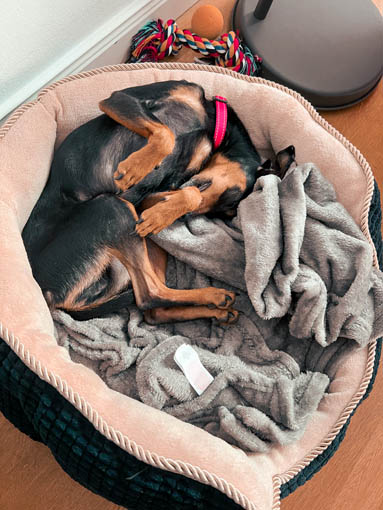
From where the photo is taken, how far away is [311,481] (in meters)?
1.87

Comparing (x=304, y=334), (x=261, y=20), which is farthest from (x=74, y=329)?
(x=261, y=20)

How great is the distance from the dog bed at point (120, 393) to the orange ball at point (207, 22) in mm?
559

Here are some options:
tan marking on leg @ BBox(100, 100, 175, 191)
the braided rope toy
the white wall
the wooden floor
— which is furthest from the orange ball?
the wooden floor

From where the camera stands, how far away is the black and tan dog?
1.63 meters

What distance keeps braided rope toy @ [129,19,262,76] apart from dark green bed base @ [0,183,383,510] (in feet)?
5.39

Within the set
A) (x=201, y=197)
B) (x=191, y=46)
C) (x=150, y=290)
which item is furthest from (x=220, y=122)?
(x=191, y=46)

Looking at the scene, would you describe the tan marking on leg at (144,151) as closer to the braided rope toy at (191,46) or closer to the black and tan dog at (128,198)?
the black and tan dog at (128,198)

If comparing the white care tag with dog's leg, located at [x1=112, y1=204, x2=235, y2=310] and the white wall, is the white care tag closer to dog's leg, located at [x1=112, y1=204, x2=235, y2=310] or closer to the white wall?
dog's leg, located at [x1=112, y1=204, x2=235, y2=310]

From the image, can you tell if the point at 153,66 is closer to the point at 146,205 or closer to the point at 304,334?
the point at 146,205

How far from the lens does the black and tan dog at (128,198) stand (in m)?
1.63

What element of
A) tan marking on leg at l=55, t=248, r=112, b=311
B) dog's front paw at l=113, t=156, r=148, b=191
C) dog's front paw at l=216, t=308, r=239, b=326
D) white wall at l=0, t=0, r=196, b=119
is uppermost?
white wall at l=0, t=0, r=196, b=119

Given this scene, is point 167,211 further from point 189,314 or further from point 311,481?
point 311,481

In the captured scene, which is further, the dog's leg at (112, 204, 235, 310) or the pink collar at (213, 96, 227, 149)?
the pink collar at (213, 96, 227, 149)

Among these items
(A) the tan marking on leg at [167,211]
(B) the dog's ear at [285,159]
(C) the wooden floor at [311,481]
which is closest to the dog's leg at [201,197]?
(A) the tan marking on leg at [167,211]
